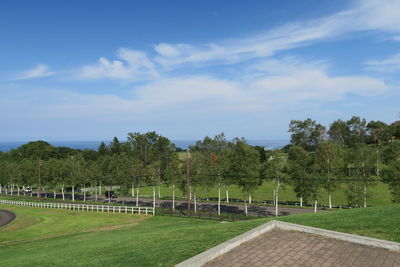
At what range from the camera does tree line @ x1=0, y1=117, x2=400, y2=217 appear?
39250 millimetres

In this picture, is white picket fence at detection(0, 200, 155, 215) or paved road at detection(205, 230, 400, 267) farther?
white picket fence at detection(0, 200, 155, 215)

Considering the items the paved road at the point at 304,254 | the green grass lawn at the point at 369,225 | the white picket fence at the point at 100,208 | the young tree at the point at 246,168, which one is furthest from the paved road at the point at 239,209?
the paved road at the point at 304,254

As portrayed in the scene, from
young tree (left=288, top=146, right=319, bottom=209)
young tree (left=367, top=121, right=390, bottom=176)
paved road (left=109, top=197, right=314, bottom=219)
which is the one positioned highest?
young tree (left=367, top=121, right=390, bottom=176)

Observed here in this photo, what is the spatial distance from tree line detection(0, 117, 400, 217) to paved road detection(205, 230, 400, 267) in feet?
78.3

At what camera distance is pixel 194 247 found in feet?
34.8

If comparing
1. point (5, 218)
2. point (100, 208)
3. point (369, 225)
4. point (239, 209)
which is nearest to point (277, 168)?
point (239, 209)

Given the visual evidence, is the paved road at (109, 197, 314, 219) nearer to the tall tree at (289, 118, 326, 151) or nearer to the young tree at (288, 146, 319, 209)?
the young tree at (288, 146, 319, 209)

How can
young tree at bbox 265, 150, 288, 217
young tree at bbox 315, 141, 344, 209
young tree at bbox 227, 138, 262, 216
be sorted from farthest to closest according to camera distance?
1. young tree at bbox 227, 138, 262, 216
2. young tree at bbox 315, 141, 344, 209
3. young tree at bbox 265, 150, 288, 217

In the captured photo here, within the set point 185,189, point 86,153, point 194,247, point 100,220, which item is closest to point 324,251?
point 194,247

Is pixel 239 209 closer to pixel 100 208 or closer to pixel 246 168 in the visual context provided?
pixel 246 168

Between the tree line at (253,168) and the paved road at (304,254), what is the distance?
23855 mm

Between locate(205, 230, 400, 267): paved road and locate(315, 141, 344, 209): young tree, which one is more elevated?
locate(315, 141, 344, 209): young tree

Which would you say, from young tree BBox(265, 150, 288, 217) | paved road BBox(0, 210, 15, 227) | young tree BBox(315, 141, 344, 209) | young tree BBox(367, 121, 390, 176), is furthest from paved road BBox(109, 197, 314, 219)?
young tree BBox(367, 121, 390, 176)

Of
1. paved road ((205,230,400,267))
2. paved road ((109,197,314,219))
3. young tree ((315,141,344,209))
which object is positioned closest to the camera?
paved road ((205,230,400,267))
